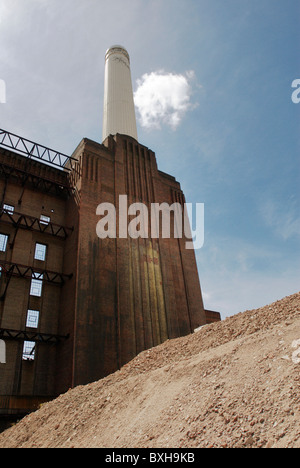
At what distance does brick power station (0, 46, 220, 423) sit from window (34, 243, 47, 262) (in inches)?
3.4

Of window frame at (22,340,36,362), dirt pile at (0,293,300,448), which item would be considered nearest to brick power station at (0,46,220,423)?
window frame at (22,340,36,362)

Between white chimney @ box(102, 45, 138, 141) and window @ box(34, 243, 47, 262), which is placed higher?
white chimney @ box(102, 45, 138, 141)

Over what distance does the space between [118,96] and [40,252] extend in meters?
25.0

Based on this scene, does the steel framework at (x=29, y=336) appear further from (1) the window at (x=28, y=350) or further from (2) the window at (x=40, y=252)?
(2) the window at (x=40, y=252)

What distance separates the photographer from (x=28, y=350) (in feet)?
75.0

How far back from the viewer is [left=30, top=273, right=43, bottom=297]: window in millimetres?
25016

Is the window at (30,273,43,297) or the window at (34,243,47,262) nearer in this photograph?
the window at (30,273,43,297)

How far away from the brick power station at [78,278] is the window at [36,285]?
77 mm

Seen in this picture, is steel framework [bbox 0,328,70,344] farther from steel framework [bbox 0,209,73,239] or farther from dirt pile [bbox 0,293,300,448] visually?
dirt pile [bbox 0,293,300,448]

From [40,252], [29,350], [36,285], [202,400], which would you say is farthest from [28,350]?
[202,400]

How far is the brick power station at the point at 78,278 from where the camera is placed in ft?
72.8

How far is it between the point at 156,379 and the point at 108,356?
42.4 ft

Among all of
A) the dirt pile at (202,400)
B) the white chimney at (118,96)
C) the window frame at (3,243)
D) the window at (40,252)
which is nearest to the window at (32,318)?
the window at (40,252)
